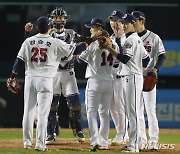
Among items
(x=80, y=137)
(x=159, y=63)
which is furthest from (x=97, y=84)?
(x=80, y=137)

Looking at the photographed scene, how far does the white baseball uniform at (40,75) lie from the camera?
27.7 ft

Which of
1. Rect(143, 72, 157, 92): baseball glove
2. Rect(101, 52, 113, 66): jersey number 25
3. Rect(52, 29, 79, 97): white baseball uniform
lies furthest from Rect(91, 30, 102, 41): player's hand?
Rect(52, 29, 79, 97): white baseball uniform

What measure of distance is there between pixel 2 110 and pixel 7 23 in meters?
2.02

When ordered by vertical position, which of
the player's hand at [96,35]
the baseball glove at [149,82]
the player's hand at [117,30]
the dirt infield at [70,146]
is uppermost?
the player's hand at [117,30]

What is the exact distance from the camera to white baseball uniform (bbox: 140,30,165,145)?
892 cm

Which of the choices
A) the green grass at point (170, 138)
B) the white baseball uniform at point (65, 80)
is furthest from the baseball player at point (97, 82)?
the green grass at point (170, 138)

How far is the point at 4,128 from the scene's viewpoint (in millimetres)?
14617

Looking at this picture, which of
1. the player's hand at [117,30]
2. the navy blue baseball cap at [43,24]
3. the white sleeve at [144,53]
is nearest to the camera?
the navy blue baseball cap at [43,24]

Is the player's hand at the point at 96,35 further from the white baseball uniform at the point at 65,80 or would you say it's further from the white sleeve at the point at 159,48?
the white baseball uniform at the point at 65,80

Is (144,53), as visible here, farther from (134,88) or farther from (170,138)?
(170,138)

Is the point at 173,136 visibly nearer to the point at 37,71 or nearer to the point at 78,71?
the point at 78,71

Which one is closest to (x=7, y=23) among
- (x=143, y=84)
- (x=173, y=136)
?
(x=173, y=136)

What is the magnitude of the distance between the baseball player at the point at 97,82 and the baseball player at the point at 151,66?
1.66 ft

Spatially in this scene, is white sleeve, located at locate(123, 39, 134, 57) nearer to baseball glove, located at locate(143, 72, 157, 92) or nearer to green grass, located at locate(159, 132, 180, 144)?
baseball glove, located at locate(143, 72, 157, 92)
